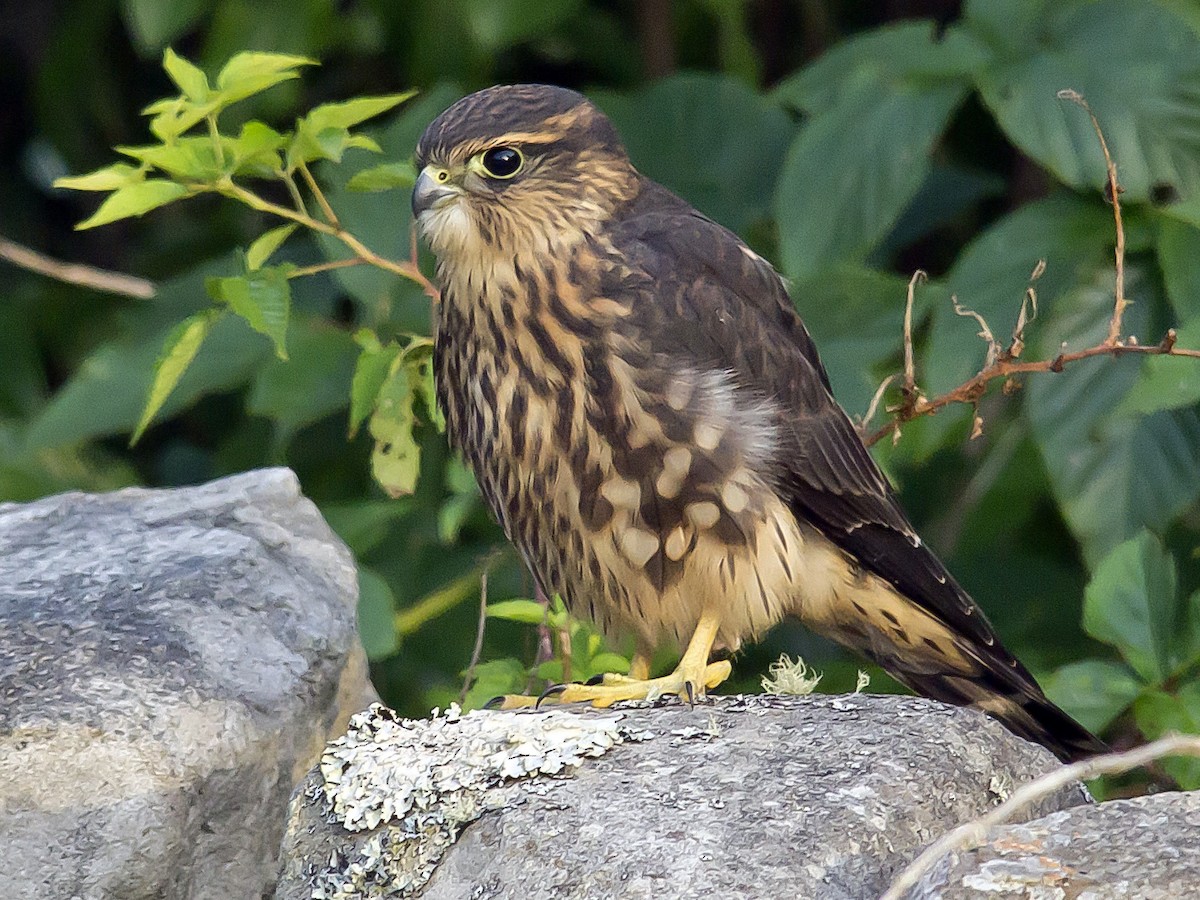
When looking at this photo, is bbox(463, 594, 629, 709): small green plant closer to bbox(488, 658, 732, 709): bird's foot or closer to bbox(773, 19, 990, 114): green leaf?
bbox(488, 658, 732, 709): bird's foot

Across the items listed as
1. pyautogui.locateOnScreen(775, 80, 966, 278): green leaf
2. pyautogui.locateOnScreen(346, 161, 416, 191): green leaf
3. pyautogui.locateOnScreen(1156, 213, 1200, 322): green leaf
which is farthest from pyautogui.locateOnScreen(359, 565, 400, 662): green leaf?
pyautogui.locateOnScreen(1156, 213, 1200, 322): green leaf

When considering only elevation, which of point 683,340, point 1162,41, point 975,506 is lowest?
point 975,506

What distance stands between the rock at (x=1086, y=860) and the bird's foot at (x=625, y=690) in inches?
32.8

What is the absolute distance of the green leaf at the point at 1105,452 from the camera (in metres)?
3.10

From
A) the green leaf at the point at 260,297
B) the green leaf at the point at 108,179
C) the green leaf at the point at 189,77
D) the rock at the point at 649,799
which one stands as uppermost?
the green leaf at the point at 189,77

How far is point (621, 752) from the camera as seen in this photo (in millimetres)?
2104

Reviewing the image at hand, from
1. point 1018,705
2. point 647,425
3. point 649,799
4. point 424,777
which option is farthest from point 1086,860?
point 1018,705

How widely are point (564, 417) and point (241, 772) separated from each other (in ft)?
2.50

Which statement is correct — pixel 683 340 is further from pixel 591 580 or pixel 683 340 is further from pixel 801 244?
pixel 801 244

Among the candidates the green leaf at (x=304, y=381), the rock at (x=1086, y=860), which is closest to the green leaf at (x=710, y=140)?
the green leaf at (x=304, y=381)

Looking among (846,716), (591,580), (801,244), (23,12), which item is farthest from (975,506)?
(23,12)

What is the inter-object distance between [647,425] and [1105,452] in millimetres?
1034

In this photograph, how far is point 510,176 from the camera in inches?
109

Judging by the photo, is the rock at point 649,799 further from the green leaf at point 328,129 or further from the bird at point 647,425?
the green leaf at point 328,129
